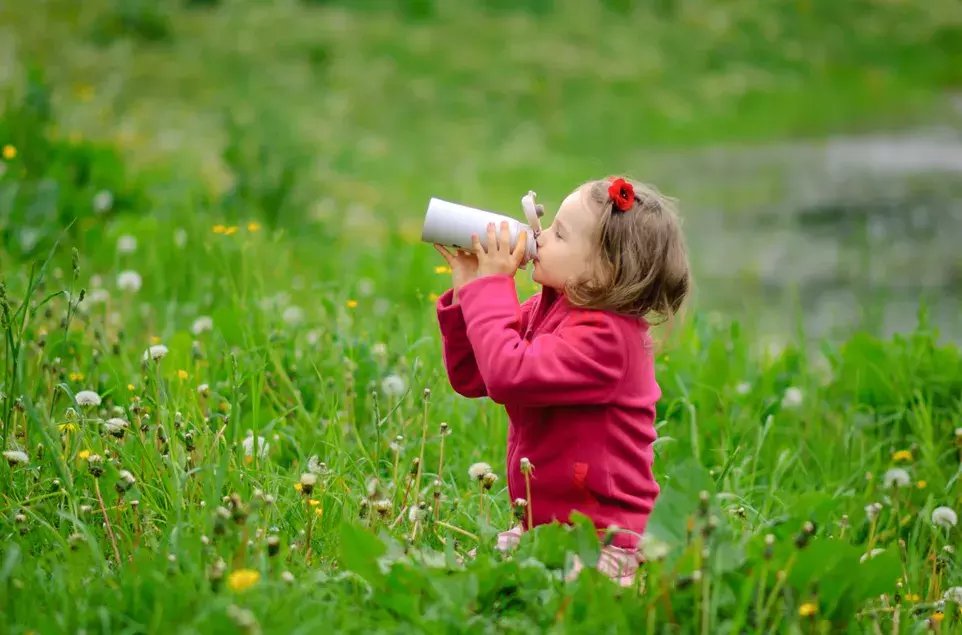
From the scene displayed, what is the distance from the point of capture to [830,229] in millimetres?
6977

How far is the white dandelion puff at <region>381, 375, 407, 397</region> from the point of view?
302cm

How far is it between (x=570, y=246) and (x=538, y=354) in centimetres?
24

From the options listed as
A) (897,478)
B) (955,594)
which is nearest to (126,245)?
(897,478)

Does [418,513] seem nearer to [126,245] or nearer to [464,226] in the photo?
[464,226]

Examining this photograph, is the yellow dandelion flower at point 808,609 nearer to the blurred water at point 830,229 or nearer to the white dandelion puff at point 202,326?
the white dandelion puff at point 202,326

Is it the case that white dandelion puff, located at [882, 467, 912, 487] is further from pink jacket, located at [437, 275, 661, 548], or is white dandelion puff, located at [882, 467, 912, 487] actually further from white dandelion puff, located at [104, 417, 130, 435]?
white dandelion puff, located at [104, 417, 130, 435]

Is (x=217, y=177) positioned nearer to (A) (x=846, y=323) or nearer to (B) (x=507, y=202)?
(B) (x=507, y=202)

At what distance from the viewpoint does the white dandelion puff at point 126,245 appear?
14.0 feet

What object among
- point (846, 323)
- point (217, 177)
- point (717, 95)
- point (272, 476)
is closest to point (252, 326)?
point (272, 476)

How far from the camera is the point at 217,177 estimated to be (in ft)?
21.7

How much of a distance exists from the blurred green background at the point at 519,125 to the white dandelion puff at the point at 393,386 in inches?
39.8

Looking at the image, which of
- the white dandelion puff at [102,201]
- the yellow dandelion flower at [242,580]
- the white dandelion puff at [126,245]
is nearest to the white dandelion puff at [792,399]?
the yellow dandelion flower at [242,580]

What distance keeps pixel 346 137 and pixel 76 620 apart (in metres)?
7.31

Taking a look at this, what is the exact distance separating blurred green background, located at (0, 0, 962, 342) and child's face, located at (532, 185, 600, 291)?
151cm
